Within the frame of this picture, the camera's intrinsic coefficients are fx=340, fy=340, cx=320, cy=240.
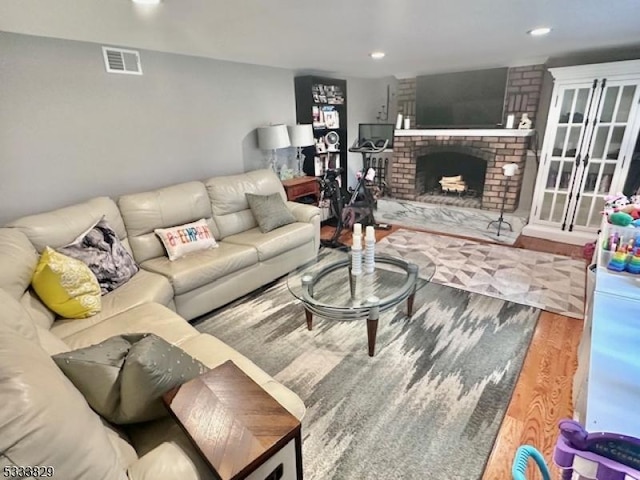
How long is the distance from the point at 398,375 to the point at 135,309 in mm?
1643

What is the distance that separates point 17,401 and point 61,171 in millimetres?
2447

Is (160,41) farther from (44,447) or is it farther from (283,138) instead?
(44,447)

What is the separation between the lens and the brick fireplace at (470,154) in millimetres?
4449

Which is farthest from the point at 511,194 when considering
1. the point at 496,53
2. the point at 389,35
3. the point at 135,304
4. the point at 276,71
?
the point at 135,304

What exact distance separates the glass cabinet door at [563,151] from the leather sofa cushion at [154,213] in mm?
3973

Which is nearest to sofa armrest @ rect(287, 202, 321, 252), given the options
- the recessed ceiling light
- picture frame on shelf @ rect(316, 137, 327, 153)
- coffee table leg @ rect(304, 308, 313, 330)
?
coffee table leg @ rect(304, 308, 313, 330)

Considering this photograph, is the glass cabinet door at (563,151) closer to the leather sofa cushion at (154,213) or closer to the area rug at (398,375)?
the area rug at (398,375)

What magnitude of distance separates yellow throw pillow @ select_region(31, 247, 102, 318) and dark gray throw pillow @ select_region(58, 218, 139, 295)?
13 centimetres

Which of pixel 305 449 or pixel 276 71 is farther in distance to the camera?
pixel 276 71

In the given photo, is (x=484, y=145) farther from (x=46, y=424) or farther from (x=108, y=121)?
(x=46, y=424)

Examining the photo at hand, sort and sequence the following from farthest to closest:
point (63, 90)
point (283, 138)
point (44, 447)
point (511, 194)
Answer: point (511, 194), point (283, 138), point (63, 90), point (44, 447)

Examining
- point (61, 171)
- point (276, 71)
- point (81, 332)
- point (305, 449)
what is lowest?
point (305, 449)

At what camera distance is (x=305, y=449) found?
1.63m

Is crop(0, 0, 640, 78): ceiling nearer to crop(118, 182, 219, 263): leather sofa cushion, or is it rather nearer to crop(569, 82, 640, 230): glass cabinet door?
crop(569, 82, 640, 230): glass cabinet door
